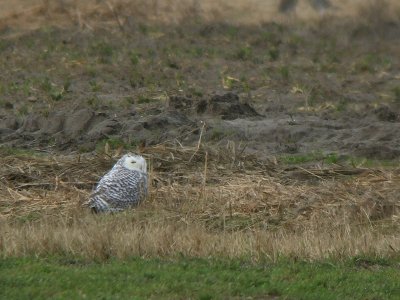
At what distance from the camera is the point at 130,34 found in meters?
31.6

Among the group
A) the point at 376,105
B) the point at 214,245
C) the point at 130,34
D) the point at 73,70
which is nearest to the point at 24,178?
the point at 214,245

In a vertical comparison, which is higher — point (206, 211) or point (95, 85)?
point (206, 211)

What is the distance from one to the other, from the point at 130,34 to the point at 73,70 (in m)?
5.48

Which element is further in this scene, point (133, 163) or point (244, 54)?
point (244, 54)

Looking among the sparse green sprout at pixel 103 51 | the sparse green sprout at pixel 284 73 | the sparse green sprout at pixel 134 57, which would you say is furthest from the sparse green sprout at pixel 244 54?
the sparse green sprout at pixel 103 51

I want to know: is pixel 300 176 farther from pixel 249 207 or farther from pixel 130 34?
pixel 130 34

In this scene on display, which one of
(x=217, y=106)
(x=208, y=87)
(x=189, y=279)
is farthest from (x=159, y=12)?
(x=189, y=279)

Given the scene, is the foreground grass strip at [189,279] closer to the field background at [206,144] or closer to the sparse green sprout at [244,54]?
the field background at [206,144]

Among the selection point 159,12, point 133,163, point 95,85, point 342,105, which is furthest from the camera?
point 159,12

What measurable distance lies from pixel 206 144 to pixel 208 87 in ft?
25.3

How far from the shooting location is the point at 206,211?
43.9 feet

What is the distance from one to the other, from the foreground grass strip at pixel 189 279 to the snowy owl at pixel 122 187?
2.66 meters

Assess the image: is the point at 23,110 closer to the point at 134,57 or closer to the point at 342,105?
the point at 342,105

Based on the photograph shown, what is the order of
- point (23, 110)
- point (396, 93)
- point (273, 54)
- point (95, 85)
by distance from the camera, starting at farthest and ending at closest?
1. point (273, 54)
2. point (95, 85)
3. point (396, 93)
4. point (23, 110)
